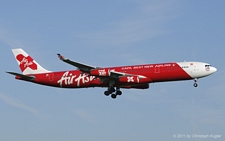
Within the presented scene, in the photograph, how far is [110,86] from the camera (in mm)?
74125

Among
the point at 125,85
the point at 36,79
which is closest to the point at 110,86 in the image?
the point at 125,85

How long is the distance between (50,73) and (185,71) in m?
21.8

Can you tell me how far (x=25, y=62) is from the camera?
81.9 meters

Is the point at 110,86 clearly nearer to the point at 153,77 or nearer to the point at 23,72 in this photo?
the point at 153,77

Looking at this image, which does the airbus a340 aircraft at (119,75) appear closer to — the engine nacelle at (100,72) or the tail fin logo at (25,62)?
the engine nacelle at (100,72)

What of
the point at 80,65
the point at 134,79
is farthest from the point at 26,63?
the point at 134,79

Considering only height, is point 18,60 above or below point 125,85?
above

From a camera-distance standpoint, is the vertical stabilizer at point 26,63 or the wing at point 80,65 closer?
the wing at point 80,65

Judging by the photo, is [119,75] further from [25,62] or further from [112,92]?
[25,62]

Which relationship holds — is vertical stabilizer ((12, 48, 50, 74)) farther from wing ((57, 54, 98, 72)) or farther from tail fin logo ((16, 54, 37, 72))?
wing ((57, 54, 98, 72))

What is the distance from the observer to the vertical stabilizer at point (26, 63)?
80188mm

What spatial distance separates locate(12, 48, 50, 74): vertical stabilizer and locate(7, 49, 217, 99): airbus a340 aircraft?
64.9 inches

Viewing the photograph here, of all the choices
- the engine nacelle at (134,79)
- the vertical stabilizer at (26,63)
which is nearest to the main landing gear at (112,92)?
the engine nacelle at (134,79)

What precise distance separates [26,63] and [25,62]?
33 cm
